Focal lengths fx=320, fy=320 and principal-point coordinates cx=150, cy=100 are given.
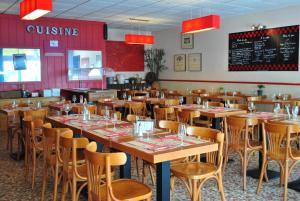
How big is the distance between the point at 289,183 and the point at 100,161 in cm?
289

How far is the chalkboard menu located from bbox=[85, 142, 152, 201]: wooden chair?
277 inches

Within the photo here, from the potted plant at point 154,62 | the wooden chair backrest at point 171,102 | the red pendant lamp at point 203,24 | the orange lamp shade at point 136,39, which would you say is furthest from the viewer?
the potted plant at point 154,62

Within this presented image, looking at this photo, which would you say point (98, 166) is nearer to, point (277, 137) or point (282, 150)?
point (277, 137)

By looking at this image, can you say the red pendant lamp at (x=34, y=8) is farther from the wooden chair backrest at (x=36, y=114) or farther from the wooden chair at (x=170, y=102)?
the wooden chair at (x=170, y=102)

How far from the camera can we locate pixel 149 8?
8.43m

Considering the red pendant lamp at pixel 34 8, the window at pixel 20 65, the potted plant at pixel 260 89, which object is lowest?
the potted plant at pixel 260 89

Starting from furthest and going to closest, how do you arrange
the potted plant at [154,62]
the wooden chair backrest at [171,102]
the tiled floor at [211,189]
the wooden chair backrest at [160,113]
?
the potted plant at [154,62], the wooden chair backrest at [171,102], the wooden chair backrest at [160,113], the tiled floor at [211,189]

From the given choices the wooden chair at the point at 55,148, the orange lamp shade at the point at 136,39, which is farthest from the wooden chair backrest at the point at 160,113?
the orange lamp shade at the point at 136,39

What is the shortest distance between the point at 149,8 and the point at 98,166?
21.8 ft

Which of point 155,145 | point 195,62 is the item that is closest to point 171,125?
point 155,145

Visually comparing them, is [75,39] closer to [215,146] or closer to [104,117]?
[104,117]

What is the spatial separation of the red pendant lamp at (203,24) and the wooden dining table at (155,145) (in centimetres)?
329

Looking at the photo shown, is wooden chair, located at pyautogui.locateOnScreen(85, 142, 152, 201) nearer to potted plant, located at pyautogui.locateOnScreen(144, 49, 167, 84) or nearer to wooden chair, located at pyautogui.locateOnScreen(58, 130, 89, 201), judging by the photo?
wooden chair, located at pyautogui.locateOnScreen(58, 130, 89, 201)

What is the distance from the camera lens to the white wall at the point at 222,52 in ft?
28.2
